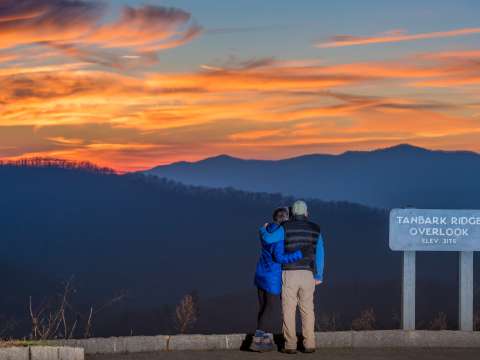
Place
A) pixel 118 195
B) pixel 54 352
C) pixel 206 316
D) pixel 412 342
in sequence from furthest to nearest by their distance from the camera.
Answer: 1. pixel 118 195
2. pixel 206 316
3. pixel 412 342
4. pixel 54 352

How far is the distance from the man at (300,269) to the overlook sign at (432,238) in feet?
7.39

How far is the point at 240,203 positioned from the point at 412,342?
87994 mm

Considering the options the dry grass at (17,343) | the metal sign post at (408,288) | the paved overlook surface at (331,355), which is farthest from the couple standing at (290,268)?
the dry grass at (17,343)

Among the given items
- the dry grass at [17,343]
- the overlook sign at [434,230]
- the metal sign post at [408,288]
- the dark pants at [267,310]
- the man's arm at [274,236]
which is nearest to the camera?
the dry grass at [17,343]

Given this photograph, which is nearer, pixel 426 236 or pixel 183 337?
pixel 183 337

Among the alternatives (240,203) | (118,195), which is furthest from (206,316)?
(118,195)

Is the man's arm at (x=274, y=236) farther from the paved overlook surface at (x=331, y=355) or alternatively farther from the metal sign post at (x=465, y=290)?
the metal sign post at (x=465, y=290)

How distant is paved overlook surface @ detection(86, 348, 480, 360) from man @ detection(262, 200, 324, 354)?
Answer: 0.29 m

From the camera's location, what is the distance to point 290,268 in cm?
1320

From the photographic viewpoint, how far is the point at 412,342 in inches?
575

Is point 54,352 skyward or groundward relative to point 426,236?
groundward

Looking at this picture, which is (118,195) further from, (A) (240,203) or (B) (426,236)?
(B) (426,236)

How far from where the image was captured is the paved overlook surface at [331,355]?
13.2m

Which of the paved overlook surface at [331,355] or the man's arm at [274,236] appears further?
the paved overlook surface at [331,355]
